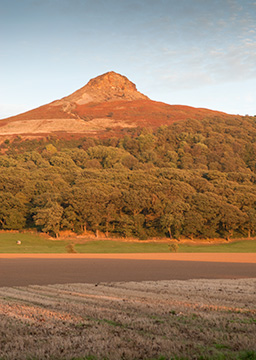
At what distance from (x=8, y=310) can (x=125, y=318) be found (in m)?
3.31

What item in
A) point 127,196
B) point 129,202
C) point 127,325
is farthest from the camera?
point 127,196

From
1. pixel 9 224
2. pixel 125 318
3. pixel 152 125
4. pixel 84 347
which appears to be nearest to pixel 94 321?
pixel 125 318

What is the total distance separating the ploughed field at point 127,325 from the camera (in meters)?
7.21

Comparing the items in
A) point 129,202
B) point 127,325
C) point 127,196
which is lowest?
point 129,202

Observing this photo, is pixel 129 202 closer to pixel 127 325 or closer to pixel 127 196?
pixel 127 196

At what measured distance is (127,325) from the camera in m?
9.22

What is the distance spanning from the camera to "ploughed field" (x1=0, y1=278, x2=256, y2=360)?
721cm

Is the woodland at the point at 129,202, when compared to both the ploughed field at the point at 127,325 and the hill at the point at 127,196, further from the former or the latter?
the ploughed field at the point at 127,325

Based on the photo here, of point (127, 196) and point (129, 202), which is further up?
point (127, 196)

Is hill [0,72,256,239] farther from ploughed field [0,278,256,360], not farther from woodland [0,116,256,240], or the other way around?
ploughed field [0,278,256,360]

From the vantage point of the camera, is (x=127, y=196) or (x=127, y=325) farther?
(x=127, y=196)

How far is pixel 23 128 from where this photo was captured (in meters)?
191

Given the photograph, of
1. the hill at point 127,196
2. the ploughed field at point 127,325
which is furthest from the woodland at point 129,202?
the ploughed field at point 127,325

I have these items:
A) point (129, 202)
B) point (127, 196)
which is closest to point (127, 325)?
point (129, 202)
